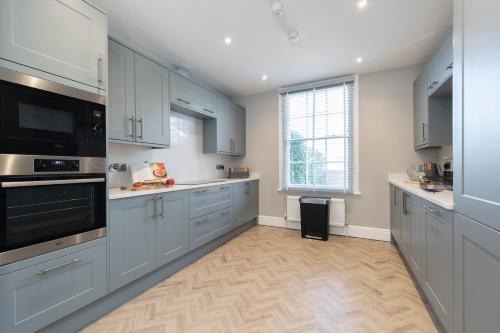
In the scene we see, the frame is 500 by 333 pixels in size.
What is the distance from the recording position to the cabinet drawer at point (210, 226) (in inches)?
106

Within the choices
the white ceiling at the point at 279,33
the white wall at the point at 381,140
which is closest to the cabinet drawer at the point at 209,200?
the white ceiling at the point at 279,33

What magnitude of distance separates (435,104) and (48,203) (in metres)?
3.83

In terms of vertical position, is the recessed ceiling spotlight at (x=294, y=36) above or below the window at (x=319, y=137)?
above

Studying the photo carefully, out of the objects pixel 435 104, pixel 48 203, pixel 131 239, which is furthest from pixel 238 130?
pixel 48 203

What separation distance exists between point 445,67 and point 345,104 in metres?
1.58

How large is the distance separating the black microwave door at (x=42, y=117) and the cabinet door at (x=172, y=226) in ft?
3.05

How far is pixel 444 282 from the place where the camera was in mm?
1409

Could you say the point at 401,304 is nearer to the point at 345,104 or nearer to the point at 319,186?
the point at 319,186

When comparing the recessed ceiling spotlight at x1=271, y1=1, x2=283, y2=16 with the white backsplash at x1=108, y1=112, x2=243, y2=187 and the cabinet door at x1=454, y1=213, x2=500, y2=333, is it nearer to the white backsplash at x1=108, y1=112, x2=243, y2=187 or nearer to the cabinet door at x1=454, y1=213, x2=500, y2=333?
the white backsplash at x1=108, y1=112, x2=243, y2=187

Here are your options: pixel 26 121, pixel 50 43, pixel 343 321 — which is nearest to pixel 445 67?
pixel 343 321

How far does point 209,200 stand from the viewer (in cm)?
296

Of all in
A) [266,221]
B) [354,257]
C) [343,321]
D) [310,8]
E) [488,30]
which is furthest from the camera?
[266,221]

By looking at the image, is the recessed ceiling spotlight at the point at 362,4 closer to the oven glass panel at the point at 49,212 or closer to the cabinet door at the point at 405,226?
the cabinet door at the point at 405,226

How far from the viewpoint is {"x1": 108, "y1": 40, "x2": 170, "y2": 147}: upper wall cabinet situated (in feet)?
6.75
